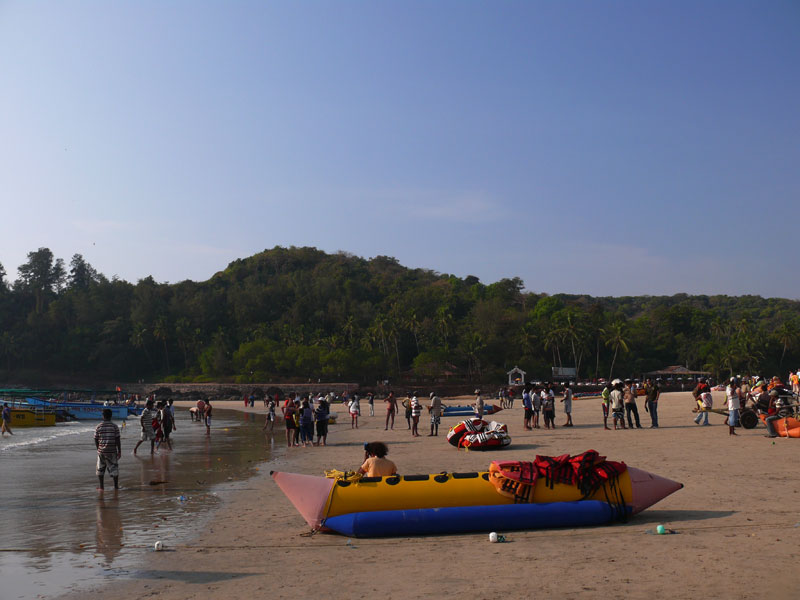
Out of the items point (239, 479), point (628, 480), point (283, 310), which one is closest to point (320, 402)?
point (239, 479)

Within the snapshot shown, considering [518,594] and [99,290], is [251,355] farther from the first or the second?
[518,594]

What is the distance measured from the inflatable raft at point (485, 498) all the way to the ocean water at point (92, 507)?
2302mm

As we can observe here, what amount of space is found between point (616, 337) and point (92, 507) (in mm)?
89331

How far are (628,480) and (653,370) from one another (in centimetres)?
9486

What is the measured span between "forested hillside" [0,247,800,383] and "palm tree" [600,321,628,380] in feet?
0.69

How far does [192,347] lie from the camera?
4328 inches

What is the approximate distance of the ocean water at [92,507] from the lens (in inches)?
312

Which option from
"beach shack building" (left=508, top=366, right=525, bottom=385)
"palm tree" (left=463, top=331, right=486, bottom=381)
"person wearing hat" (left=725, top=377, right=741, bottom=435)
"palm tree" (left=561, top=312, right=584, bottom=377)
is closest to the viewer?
"person wearing hat" (left=725, top=377, right=741, bottom=435)

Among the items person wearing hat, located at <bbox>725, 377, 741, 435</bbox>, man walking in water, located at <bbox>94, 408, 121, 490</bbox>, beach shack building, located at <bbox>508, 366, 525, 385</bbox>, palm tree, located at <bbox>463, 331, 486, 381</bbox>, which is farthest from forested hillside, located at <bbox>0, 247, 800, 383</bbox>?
man walking in water, located at <bbox>94, 408, 121, 490</bbox>

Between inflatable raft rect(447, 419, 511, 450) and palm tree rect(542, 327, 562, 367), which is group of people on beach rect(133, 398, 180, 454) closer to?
inflatable raft rect(447, 419, 511, 450)

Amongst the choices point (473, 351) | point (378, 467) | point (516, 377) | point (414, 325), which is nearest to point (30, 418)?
point (378, 467)

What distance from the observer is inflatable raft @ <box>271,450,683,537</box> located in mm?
8695

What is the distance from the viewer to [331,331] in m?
116

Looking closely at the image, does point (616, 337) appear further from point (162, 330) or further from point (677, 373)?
point (162, 330)
